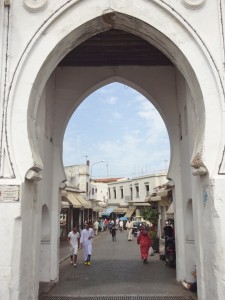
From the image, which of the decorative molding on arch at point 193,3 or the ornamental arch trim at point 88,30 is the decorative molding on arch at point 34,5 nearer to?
the ornamental arch trim at point 88,30

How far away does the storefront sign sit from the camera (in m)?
5.38

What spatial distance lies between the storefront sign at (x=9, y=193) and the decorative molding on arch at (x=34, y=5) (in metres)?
3.11

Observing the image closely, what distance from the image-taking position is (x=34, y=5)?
6105mm

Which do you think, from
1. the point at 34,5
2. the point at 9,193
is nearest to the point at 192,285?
the point at 9,193

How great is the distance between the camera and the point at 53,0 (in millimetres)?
6180

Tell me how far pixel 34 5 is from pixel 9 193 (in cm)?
329

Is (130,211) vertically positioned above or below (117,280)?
above

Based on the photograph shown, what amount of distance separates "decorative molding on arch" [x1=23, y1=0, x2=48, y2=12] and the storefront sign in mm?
3114

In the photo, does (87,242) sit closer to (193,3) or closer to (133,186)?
(193,3)

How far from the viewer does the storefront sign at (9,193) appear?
5375 millimetres

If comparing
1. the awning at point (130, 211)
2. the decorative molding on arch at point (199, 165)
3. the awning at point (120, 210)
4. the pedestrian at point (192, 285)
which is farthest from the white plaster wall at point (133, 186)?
the decorative molding on arch at point (199, 165)

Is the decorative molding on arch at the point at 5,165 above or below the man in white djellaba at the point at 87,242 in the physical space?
above

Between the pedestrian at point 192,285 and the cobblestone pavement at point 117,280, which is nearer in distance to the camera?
the pedestrian at point 192,285

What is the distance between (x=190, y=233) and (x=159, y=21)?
17.3 feet
